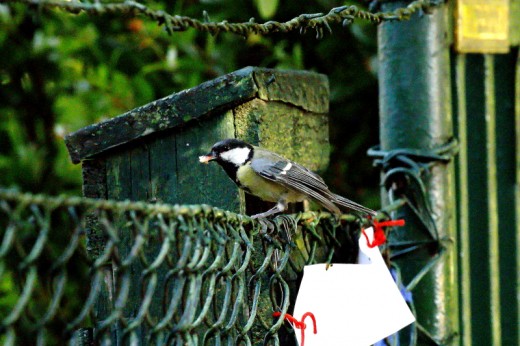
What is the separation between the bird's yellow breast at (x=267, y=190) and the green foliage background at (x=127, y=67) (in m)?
1.34

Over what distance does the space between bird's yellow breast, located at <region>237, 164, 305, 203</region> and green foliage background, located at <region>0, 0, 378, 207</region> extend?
134 centimetres

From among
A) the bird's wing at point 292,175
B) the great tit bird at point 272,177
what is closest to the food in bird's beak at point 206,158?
the great tit bird at point 272,177

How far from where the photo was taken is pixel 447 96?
2730 mm

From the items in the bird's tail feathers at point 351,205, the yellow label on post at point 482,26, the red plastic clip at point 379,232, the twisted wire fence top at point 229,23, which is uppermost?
the yellow label on post at point 482,26

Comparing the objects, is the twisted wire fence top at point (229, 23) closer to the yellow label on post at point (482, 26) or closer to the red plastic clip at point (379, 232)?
the yellow label on post at point (482, 26)

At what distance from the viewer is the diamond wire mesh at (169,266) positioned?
1124 mm

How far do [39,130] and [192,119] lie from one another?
7.57 ft

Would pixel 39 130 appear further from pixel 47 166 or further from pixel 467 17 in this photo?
pixel 467 17

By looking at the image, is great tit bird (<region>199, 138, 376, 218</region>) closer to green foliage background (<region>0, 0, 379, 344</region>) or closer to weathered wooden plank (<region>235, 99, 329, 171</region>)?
weathered wooden plank (<region>235, 99, 329, 171</region>)

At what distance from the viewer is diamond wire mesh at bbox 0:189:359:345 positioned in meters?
1.12

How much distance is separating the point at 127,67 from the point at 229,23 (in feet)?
8.02

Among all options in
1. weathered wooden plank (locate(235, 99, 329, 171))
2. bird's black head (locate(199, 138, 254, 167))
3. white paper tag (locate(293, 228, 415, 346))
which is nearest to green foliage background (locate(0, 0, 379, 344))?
weathered wooden plank (locate(235, 99, 329, 171))

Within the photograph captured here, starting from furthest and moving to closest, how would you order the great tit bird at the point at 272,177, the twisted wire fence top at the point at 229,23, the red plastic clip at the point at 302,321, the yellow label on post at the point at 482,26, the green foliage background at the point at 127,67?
the green foliage background at the point at 127,67 → the yellow label on post at the point at 482,26 → the great tit bird at the point at 272,177 → the red plastic clip at the point at 302,321 → the twisted wire fence top at the point at 229,23

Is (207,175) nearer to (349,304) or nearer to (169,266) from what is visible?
(349,304)
